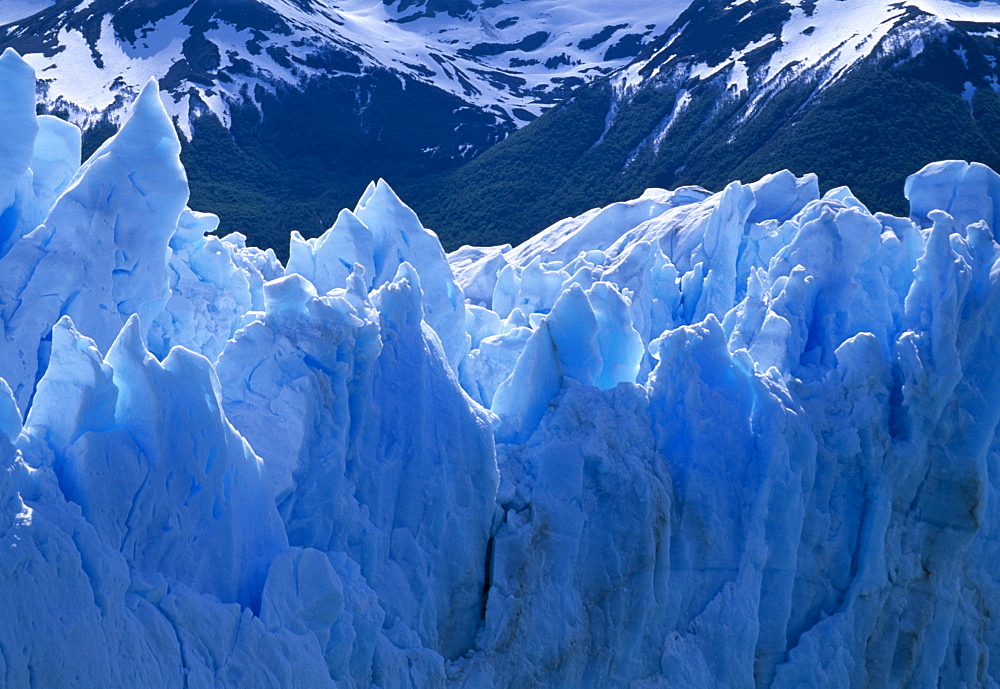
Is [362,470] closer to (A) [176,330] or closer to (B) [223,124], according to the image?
(A) [176,330]

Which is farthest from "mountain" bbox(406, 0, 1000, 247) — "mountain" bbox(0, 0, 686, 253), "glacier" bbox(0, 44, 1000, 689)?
"glacier" bbox(0, 44, 1000, 689)

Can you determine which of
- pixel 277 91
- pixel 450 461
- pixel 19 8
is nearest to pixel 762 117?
pixel 277 91

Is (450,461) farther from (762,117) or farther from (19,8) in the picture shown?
(19,8)

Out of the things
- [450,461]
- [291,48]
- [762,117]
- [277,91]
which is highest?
[450,461]

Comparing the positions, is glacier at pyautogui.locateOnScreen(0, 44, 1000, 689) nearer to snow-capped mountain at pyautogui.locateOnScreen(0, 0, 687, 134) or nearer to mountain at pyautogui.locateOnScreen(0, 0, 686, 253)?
mountain at pyautogui.locateOnScreen(0, 0, 686, 253)

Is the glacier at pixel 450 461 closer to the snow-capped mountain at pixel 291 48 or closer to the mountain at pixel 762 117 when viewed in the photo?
the mountain at pixel 762 117

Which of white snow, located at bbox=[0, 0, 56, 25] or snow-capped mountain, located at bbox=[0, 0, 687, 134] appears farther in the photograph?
white snow, located at bbox=[0, 0, 56, 25]
